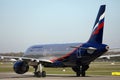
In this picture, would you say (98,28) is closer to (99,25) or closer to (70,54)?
(99,25)

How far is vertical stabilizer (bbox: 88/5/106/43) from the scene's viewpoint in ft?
126

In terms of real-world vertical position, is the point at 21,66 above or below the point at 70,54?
below

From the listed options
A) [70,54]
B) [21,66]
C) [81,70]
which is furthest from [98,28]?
[21,66]

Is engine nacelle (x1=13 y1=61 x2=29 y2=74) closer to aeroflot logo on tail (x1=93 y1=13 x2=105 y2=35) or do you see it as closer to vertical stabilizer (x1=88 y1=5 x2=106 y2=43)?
vertical stabilizer (x1=88 y1=5 x2=106 y2=43)

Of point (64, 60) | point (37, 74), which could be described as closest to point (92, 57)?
point (64, 60)

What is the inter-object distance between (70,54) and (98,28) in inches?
187

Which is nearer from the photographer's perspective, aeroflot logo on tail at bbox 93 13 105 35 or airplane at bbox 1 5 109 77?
airplane at bbox 1 5 109 77

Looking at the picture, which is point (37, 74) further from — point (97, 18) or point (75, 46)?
point (97, 18)

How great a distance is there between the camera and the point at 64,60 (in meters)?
41.5

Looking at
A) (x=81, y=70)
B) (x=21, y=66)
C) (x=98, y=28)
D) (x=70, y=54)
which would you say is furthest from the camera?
(x=81, y=70)

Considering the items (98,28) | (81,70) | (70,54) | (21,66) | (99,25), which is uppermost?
(99,25)

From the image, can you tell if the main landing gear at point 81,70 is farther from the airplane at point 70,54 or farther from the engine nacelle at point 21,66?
the engine nacelle at point 21,66

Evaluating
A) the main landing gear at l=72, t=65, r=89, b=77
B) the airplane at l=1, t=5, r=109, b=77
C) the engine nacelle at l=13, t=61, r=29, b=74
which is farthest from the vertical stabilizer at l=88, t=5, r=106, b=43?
the engine nacelle at l=13, t=61, r=29, b=74

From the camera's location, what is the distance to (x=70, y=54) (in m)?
40.4
